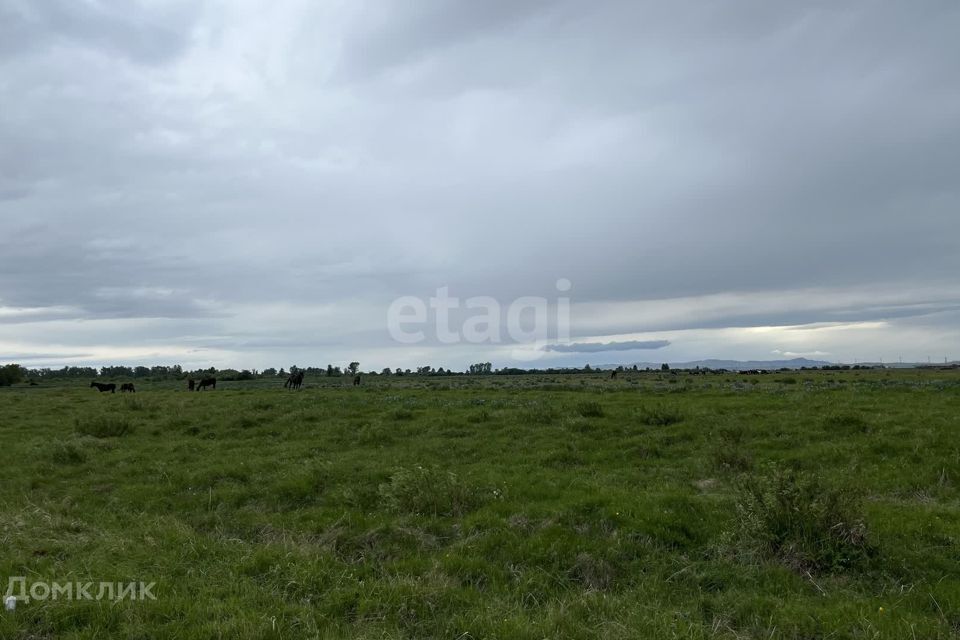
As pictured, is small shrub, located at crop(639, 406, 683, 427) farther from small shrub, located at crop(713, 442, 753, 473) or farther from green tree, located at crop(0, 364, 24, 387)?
green tree, located at crop(0, 364, 24, 387)

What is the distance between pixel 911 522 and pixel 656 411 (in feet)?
36.1

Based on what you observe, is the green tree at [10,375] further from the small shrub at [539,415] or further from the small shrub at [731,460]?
the small shrub at [731,460]

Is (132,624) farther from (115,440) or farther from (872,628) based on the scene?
(115,440)

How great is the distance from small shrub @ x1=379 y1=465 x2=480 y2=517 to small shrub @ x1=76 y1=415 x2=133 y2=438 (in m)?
14.9

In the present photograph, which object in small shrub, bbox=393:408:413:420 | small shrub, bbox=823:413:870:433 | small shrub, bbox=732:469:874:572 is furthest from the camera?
small shrub, bbox=393:408:413:420

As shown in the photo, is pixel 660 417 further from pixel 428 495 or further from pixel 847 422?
pixel 428 495

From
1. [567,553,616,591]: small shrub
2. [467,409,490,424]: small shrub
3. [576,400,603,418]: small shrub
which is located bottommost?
[567,553,616,591]: small shrub

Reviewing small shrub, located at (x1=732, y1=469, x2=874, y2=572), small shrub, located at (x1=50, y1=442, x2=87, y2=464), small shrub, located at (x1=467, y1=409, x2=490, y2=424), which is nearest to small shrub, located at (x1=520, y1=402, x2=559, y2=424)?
small shrub, located at (x1=467, y1=409, x2=490, y2=424)

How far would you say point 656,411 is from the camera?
67.0 ft

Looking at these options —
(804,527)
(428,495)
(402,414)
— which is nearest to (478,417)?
(402,414)

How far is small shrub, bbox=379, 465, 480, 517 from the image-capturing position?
36.8ft

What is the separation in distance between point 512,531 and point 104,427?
61.6 ft

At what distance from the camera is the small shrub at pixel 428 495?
11203 mm

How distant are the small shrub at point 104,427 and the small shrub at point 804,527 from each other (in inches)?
845
